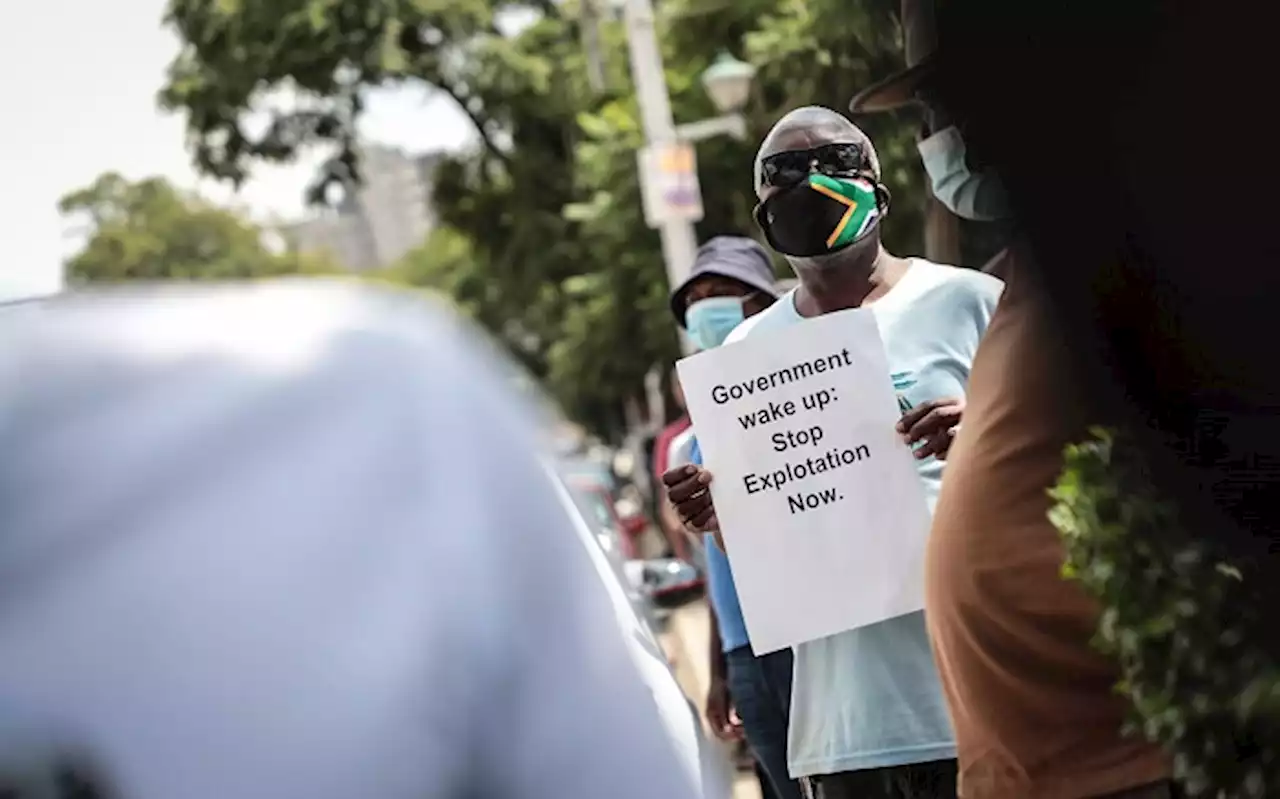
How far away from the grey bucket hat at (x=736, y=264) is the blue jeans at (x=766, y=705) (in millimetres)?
611

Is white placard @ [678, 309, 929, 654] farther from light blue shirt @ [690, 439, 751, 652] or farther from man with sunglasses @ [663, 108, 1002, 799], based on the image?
light blue shirt @ [690, 439, 751, 652]

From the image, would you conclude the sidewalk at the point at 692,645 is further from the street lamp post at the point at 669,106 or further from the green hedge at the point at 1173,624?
the green hedge at the point at 1173,624

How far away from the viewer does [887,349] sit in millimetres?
1909

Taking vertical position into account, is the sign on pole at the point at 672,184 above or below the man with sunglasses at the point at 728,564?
above

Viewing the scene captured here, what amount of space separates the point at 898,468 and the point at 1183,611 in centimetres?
46

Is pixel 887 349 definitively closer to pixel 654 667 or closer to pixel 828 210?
pixel 828 210

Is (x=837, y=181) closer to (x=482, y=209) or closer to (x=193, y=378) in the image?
(x=193, y=378)

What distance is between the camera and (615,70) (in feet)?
13.3

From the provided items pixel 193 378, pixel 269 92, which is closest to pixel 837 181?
pixel 193 378

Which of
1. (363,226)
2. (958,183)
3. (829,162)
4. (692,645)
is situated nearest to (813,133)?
(829,162)

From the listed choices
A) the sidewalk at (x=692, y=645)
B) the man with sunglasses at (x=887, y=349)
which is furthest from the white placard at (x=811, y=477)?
the sidewalk at (x=692, y=645)

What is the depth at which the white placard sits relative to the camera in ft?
6.15

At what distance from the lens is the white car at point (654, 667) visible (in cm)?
105

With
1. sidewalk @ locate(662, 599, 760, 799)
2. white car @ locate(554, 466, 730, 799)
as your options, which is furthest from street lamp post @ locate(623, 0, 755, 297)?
sidewalk @ locate(662, 599, 760, 799)
